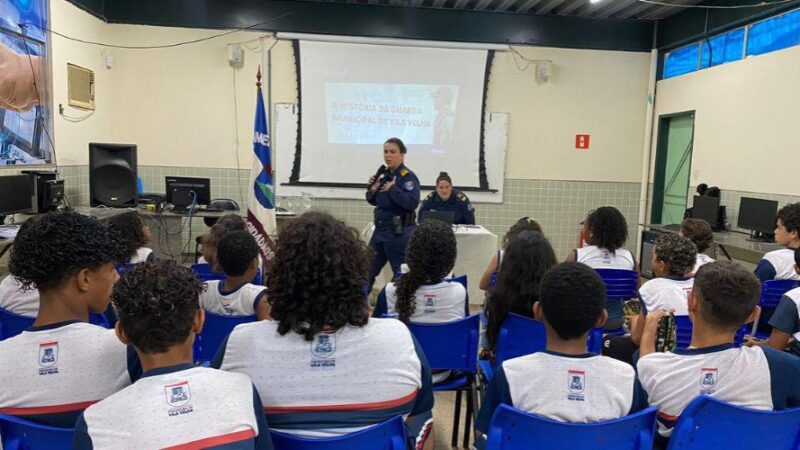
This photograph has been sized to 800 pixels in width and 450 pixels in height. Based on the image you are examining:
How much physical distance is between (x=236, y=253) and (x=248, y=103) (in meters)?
5.08

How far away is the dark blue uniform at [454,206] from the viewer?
5449 millimetres

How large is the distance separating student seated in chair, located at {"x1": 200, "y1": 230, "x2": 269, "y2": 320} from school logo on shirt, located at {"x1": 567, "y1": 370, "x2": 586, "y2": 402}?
1244mm

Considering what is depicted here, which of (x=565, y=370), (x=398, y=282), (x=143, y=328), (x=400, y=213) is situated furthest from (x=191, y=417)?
(x=400, y=213)

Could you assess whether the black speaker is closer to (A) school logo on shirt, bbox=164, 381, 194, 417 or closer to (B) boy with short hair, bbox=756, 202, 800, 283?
(A) school logo on shirt, bbox=164, 381, 194, 417

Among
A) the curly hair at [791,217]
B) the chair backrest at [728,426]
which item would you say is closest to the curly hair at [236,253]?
the chair backrest at [728,426]

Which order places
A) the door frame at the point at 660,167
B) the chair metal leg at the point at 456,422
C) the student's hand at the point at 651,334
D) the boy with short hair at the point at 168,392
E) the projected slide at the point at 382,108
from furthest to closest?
1. the door frame at the point at 660,167
2. the projected slide at the point at 382,108
3. the chair metal leg at the point at 456,422
4. the student's hand at the point at 651,334
5. the boy with short hair at the point at 168,392

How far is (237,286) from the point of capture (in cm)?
228

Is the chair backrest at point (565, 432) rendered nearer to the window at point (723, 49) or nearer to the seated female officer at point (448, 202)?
the seated female officer at point (448, 202)

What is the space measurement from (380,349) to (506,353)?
3.34 feet

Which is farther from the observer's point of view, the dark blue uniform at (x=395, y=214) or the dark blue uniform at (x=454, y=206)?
the dark blue uniform at (x=454, y=206)

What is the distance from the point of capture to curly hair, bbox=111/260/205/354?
44.5 inches

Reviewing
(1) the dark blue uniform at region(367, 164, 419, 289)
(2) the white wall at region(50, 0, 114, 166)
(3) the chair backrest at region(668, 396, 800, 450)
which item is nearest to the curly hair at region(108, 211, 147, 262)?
(1) the dark blue uniform at region(367, 164, 419, 289)

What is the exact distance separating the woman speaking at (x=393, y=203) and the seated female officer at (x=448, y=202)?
32.2 inches

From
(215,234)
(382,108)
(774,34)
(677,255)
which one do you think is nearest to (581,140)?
(774,34)
